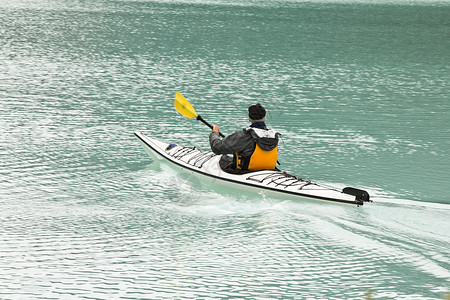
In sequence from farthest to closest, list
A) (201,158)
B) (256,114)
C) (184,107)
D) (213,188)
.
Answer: (184,107), (201,158), (213,188), (256,114)

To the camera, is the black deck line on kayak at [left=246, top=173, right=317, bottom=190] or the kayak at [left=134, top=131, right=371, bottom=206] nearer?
the kayak at [left=134, top=131, right=371, bottom=206]

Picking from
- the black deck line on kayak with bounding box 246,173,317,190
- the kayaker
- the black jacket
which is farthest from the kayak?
the black jacket

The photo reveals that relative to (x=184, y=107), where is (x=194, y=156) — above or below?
below

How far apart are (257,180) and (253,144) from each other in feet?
1.62

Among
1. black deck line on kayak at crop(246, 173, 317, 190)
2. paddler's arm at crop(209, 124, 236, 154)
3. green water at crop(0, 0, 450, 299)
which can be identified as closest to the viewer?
green water at crop(0, 0, 450, 299)

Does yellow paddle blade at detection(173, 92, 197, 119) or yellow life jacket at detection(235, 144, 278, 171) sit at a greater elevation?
yellow paddle blade at detection(173, 92, 197, 119)

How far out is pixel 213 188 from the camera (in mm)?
9891

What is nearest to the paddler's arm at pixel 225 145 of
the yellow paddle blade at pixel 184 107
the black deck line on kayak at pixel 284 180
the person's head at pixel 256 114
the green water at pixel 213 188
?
the person's head at pixel 256 114

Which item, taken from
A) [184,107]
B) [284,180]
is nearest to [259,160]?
[284,180]

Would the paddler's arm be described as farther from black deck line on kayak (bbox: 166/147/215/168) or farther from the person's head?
black deck line on kayak (bbox: 166/147/215/168)

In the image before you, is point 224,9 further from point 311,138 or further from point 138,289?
point 138,289

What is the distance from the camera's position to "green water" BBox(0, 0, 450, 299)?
7094mm

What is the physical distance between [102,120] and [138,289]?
8417 mm

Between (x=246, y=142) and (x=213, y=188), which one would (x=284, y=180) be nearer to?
(x=246, y=142)
